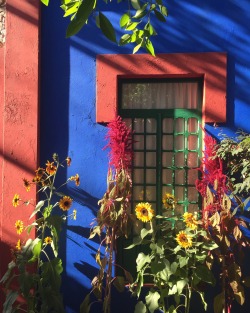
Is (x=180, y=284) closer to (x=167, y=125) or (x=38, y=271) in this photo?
(x=38, y=271)

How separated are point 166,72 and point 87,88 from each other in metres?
0.75

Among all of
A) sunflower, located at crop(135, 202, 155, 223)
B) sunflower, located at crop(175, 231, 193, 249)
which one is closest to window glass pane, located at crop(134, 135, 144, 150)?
sunflower, located at crop(135, 202, 155, 223)

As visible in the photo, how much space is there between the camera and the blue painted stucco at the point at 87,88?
4.90 meters

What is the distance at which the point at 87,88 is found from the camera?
16.5ft

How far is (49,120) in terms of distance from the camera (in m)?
5.04

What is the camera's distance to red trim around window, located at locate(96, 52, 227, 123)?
4.88 metres

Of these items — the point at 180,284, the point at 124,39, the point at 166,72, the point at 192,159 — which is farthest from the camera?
the point at 192,159

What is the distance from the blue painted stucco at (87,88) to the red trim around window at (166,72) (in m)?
0.07

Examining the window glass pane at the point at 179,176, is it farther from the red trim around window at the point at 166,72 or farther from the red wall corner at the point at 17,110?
the red wall corner at the point at 17,110

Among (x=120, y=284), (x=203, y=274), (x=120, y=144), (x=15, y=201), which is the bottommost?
(x=120, y=284)

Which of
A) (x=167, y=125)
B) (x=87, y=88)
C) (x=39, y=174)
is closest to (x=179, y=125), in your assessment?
(x=167, y=125)

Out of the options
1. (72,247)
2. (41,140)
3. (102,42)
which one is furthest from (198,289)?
(102,42)

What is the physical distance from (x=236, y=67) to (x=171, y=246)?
69.6 inches

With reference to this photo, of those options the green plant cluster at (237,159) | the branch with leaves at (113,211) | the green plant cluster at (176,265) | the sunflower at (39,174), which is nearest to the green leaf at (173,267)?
the green plant cluster at (176,265)
